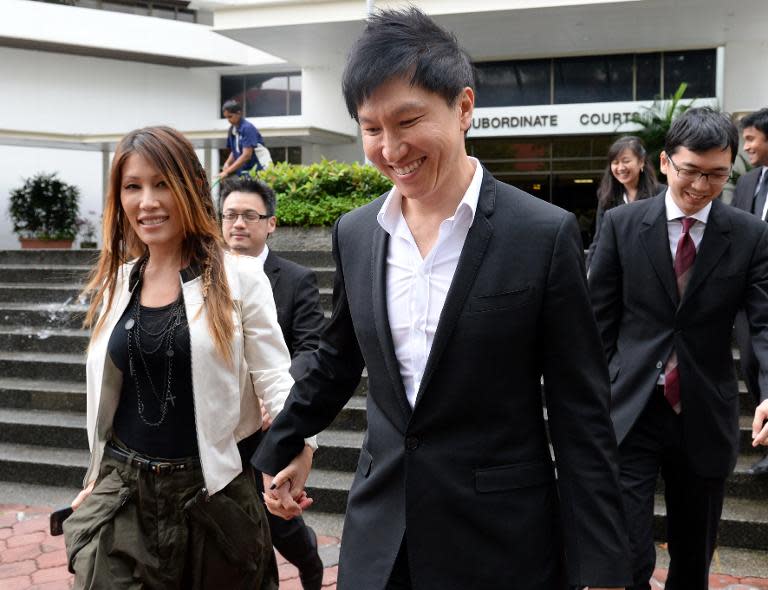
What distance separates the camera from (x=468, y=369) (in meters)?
1.83

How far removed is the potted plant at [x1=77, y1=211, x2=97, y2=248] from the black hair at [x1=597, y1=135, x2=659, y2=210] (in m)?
16.0

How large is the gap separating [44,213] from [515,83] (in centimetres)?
1114

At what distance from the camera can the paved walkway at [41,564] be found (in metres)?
4.45

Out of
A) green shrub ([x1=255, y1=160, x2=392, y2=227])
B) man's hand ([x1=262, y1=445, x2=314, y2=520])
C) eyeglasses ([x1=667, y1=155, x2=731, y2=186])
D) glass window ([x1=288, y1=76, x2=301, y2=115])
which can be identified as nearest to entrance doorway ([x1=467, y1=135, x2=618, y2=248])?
glass window ([x1=288, y1=76, x2=301, y2=115])

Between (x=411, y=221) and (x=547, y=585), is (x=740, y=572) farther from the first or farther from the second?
(x=411, y=221)

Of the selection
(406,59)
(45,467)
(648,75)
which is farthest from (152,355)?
(648,75)

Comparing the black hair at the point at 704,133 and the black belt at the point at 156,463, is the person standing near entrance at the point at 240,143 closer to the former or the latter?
the black hair at the point at 704,133

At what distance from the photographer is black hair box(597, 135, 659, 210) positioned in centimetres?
605

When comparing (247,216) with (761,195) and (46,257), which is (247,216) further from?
(46,257)

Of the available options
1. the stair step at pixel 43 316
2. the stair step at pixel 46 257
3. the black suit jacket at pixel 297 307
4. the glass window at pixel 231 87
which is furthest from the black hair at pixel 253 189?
the glass window at pixel 231 87

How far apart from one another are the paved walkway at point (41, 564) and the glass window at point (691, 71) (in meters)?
13.6

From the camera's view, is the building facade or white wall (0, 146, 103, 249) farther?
white wall (0, 146, 103, 249)

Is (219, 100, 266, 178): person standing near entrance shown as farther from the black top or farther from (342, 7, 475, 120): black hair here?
(342, 7, 475, 120): black hair

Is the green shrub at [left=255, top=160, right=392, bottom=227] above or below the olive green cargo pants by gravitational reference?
above
